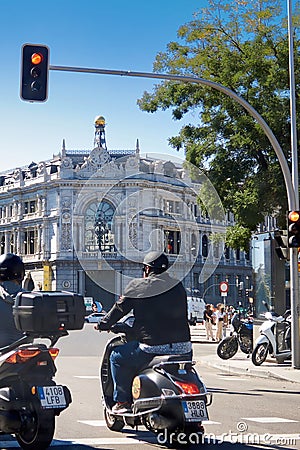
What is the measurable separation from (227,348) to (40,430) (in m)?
12.4

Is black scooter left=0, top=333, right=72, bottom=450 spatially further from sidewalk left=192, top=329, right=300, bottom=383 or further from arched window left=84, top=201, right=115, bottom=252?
sidewalk left=192, top=329, right=300, bottom=383

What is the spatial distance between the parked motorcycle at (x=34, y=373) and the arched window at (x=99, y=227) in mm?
2612

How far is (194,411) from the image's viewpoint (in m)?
6.32

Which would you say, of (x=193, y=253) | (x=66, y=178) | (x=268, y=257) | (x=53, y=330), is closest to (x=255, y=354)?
(x=268, y=257)

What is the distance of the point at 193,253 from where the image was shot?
9.20m

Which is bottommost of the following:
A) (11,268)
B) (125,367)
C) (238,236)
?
(125,367)

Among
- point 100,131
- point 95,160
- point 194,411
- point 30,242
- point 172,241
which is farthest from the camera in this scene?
point 100,131

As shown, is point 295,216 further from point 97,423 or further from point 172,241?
point 97,423

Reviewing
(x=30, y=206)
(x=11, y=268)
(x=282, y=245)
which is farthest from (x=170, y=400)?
(x=30, y=206)

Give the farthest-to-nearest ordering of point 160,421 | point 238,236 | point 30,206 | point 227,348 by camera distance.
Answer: point 30,206, point 238,236, point 227,348, point 160,421

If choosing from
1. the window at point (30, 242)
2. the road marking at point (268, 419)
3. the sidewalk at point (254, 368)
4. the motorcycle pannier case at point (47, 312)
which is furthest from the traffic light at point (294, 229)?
the window at point (30, 242)

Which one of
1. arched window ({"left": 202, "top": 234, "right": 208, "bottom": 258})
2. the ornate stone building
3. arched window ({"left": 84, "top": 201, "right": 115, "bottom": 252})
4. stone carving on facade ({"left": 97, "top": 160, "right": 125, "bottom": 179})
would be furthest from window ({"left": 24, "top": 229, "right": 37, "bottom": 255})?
stone carving on facade ({"left": 97, "top": 160, "right": 125, "bottom": 179})

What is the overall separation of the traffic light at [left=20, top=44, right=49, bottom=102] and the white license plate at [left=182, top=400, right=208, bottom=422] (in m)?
7.68

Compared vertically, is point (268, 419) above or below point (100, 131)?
below
